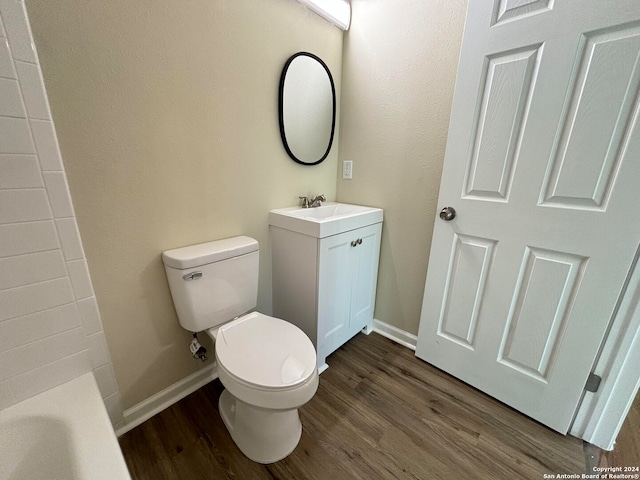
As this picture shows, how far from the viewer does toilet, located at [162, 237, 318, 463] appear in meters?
0.89

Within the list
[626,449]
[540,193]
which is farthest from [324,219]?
[626,449]

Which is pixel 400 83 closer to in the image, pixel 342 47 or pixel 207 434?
pixel 342 47

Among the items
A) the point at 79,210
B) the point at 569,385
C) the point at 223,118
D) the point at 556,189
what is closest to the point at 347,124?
the point at 223,118

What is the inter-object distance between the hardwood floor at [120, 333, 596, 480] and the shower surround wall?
1.56ft

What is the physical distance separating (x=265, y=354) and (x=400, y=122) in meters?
1.35

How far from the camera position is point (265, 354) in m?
1.00

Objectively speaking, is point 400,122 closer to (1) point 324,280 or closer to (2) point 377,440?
(1) point 324,280

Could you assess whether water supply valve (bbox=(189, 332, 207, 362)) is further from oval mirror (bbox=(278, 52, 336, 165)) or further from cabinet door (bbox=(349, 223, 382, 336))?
oval mirror (bbox=(278, 52, 336, 165))

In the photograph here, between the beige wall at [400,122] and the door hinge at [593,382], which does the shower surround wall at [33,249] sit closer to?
the beige wall at [400,122]

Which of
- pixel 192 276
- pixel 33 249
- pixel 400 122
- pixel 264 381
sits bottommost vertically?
pixel 264 381

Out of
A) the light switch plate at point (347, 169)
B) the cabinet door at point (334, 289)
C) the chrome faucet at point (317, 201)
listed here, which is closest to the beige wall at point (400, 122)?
the light switch plate at point (347, 169)

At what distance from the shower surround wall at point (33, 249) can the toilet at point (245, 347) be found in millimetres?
305

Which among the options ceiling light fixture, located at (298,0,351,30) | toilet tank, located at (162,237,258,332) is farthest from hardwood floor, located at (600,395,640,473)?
ceiling light fixture, located at (298,0,351,30)

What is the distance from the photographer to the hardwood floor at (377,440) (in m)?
1.01
